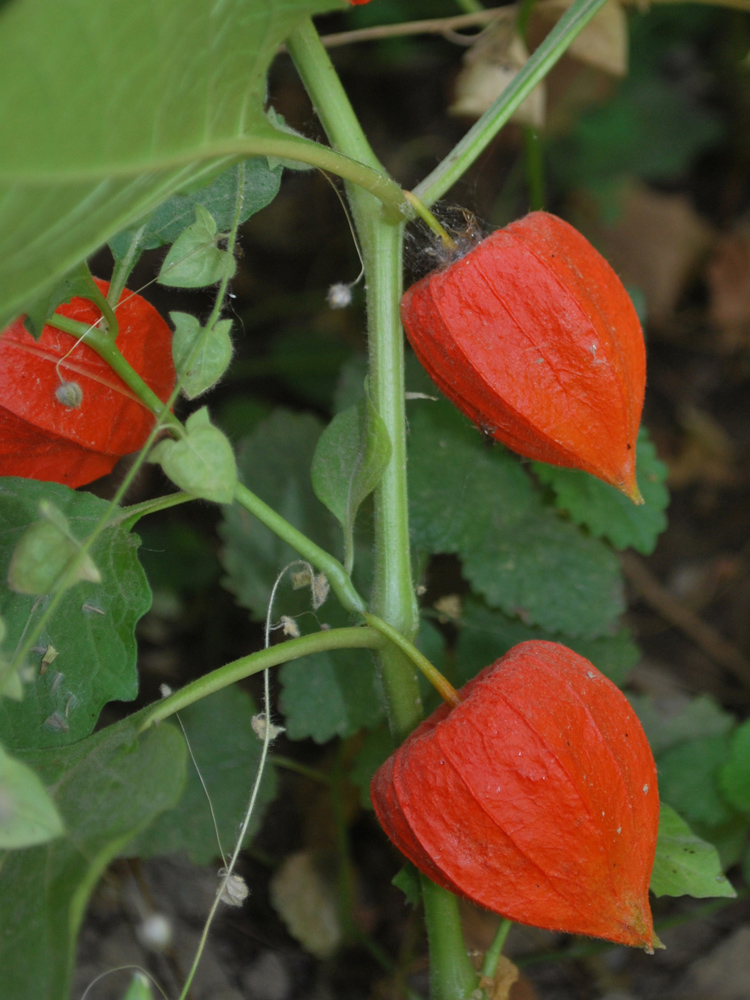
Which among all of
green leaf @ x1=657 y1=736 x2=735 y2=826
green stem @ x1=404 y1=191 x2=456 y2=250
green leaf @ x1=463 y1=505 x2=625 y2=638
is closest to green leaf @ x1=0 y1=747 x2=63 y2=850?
green stem @ x1=404 y1=191 x2=456 y2=250

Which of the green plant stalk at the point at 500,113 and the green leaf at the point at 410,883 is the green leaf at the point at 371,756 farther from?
the green plant stalk at the point at 500,113

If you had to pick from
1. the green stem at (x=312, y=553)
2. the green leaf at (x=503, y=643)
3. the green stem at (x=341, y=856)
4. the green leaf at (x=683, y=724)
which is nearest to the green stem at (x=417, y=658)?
the green stem at (x=312, y=553)

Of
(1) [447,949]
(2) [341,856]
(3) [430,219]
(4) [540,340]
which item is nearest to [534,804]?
(1) [447,949]

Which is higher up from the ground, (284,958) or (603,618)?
(603,618)

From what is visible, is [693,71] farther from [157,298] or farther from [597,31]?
[157,298]

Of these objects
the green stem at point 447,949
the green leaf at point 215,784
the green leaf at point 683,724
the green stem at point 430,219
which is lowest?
the green leaf at point 683,724

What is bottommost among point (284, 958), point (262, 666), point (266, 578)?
point (284, 958)

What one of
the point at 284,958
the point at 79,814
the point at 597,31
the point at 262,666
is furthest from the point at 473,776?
the point at 597,31
